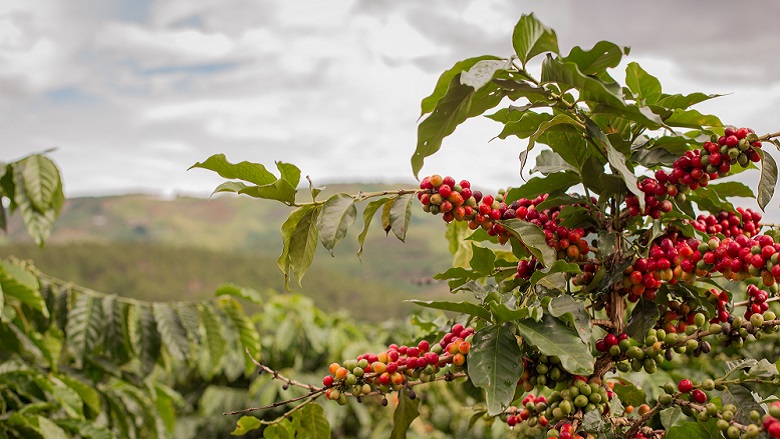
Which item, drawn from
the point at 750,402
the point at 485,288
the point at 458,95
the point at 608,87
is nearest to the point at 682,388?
the point at 750,402

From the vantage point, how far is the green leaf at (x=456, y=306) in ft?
3.29

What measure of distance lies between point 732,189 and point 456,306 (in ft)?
2.42

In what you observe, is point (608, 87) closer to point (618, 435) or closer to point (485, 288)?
point (485, 288)

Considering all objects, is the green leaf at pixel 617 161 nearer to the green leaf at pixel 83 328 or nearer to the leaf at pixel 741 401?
the leaf at pixel 741 401

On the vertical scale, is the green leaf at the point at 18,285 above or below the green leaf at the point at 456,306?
below

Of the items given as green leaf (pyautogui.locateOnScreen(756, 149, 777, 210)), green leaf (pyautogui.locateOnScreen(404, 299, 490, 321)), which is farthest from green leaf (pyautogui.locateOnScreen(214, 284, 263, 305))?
green leaf (pyautogui.locateOnScreen(756, 149, 777, 210))

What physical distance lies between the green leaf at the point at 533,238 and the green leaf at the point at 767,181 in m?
0.41

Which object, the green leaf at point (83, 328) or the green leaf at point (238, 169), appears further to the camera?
the green leaf at point (83, 328)

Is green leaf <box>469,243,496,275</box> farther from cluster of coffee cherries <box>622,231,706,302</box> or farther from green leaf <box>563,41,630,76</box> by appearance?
green leaf <box>563,41,630,76</box>

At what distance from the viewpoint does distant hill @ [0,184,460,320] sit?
→ 59500 mm

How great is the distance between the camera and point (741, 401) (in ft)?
3.66

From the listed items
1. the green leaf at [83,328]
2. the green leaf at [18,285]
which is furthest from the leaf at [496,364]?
the green leaf at [83,328]

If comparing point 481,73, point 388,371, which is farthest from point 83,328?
Result: point 481,73

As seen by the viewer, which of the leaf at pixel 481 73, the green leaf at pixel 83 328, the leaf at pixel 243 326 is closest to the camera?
the leaf at pixel 481 73
